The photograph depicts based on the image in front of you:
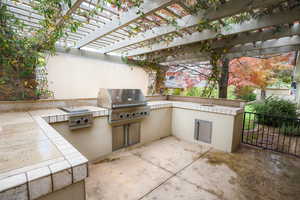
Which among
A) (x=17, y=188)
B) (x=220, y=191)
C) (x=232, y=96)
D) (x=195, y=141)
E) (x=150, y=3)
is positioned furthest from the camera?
(x=232, y=96)

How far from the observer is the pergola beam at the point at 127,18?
65.2 inches

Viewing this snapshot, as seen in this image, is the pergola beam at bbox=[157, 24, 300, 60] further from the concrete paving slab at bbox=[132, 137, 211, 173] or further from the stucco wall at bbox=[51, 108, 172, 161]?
the concrete paving slab at bbox=[132, 137, 211, 173]

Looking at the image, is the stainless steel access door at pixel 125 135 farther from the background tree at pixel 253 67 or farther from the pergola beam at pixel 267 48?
the background tree at pixel 253 67

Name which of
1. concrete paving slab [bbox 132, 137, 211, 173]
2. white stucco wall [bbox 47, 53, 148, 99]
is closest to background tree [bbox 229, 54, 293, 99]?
concrete paving slab [bbox 132, 137, 211, 173]

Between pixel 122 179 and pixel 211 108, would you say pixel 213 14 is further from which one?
pixel 122 179

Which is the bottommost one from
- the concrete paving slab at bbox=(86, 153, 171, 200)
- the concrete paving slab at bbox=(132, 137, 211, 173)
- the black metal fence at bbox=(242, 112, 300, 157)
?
the concrete paving slab at bbox=(86, 153, 171, 200)

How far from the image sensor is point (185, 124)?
360cm

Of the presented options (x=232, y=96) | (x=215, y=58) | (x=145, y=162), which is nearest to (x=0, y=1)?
(x=145, y=162)

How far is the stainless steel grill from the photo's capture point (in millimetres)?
2535

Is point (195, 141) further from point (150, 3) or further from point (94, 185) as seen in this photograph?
point (150, 3)

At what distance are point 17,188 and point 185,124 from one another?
3.40 m

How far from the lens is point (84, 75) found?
363cm

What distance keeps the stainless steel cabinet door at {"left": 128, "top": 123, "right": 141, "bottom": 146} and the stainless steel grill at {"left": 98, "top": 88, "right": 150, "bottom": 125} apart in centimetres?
14

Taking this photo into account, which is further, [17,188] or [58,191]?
[58,191]
